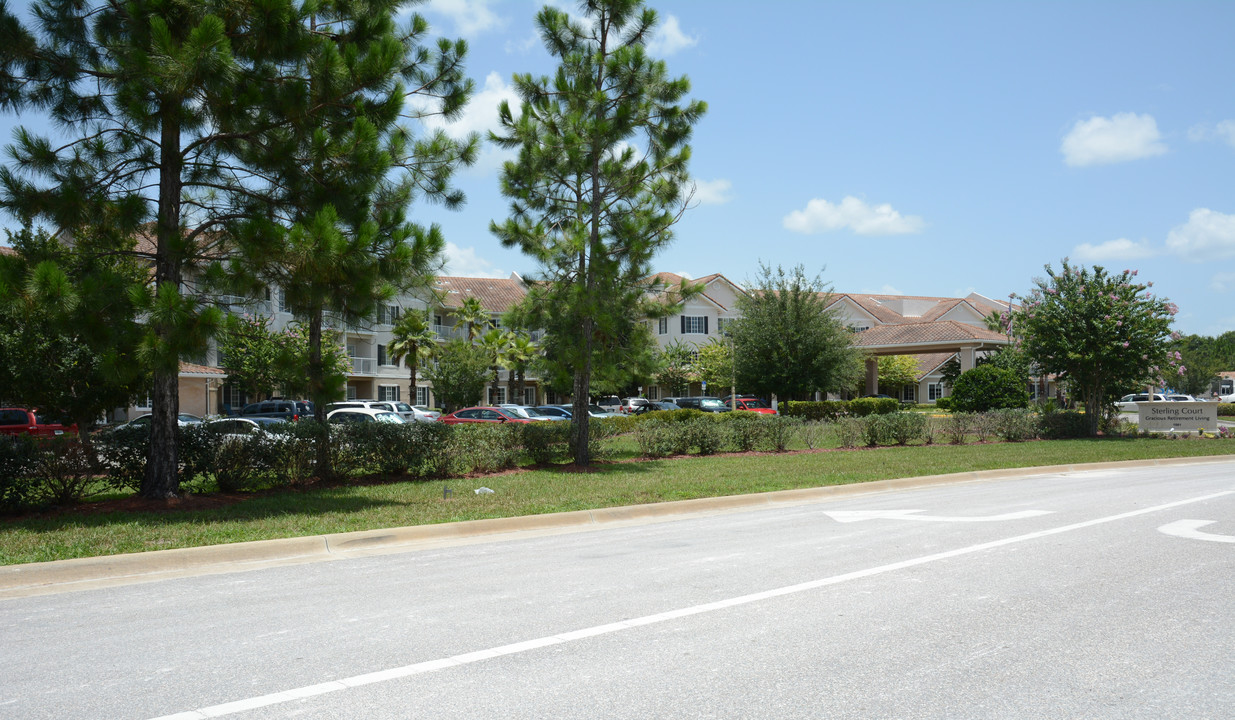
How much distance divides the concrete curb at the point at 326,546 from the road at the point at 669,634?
422 millimetres

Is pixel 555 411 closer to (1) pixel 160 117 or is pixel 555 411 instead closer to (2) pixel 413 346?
(2) pixel 413 346

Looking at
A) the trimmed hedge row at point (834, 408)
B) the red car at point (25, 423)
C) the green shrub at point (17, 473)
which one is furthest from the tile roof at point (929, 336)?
the green shrub at point (17, 473)

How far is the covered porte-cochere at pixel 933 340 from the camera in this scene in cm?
3947

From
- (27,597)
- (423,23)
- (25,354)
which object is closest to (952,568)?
(27,597)

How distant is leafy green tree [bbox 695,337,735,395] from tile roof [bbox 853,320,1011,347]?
9.54 metres

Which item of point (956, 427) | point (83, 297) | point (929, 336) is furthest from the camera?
point (929, 336)

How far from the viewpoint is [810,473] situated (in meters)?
16.4

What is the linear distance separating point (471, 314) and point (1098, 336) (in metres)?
35.3

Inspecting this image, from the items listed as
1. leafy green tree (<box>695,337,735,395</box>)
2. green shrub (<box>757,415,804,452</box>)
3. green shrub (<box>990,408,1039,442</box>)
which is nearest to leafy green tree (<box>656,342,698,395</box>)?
leafy green tree (<box>695,337,735,395</box>)

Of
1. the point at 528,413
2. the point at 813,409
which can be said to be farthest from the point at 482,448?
the point at 813,409

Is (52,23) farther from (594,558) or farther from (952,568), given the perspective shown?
(952,568)

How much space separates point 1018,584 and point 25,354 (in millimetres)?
25466

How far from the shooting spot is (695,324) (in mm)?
63375

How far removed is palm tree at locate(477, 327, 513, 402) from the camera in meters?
50.3
